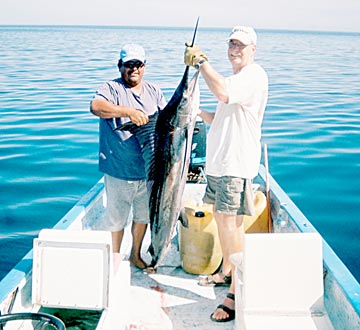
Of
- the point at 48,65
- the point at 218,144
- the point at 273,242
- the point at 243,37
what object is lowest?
the point at 48,65

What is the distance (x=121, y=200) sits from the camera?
4039mm

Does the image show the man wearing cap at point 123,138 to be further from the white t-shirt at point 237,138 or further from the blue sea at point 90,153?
the blue sea at point 90,153

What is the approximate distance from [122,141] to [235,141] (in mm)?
915

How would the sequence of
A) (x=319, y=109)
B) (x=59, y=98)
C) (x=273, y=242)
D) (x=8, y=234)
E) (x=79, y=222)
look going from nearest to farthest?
(x=273, y=242) → (x=79, y=222) → (x=8, y=234) → (x=319, y=109) → (x=59, y=98)

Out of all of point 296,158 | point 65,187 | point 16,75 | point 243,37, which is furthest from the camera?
point 16,75

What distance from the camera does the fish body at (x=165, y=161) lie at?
3359 millimetres

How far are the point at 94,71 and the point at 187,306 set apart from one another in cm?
2027

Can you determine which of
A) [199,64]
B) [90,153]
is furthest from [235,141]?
[90,153]

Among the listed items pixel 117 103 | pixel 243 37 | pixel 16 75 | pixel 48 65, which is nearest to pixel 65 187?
pixel 117 103

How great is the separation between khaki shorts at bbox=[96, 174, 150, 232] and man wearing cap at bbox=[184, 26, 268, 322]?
0.62 metres

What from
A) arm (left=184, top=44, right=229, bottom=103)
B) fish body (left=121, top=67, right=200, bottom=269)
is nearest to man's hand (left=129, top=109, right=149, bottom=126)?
fish body (left=121, top=67, right=200, bottom=269)

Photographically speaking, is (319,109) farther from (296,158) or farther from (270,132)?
(296,158)

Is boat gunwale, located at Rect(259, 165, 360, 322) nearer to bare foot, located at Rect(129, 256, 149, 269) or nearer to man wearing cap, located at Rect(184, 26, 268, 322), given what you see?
man wearing cap, located at Rect(184, 26, 268, 322)

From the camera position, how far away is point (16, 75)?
21.1 meters
